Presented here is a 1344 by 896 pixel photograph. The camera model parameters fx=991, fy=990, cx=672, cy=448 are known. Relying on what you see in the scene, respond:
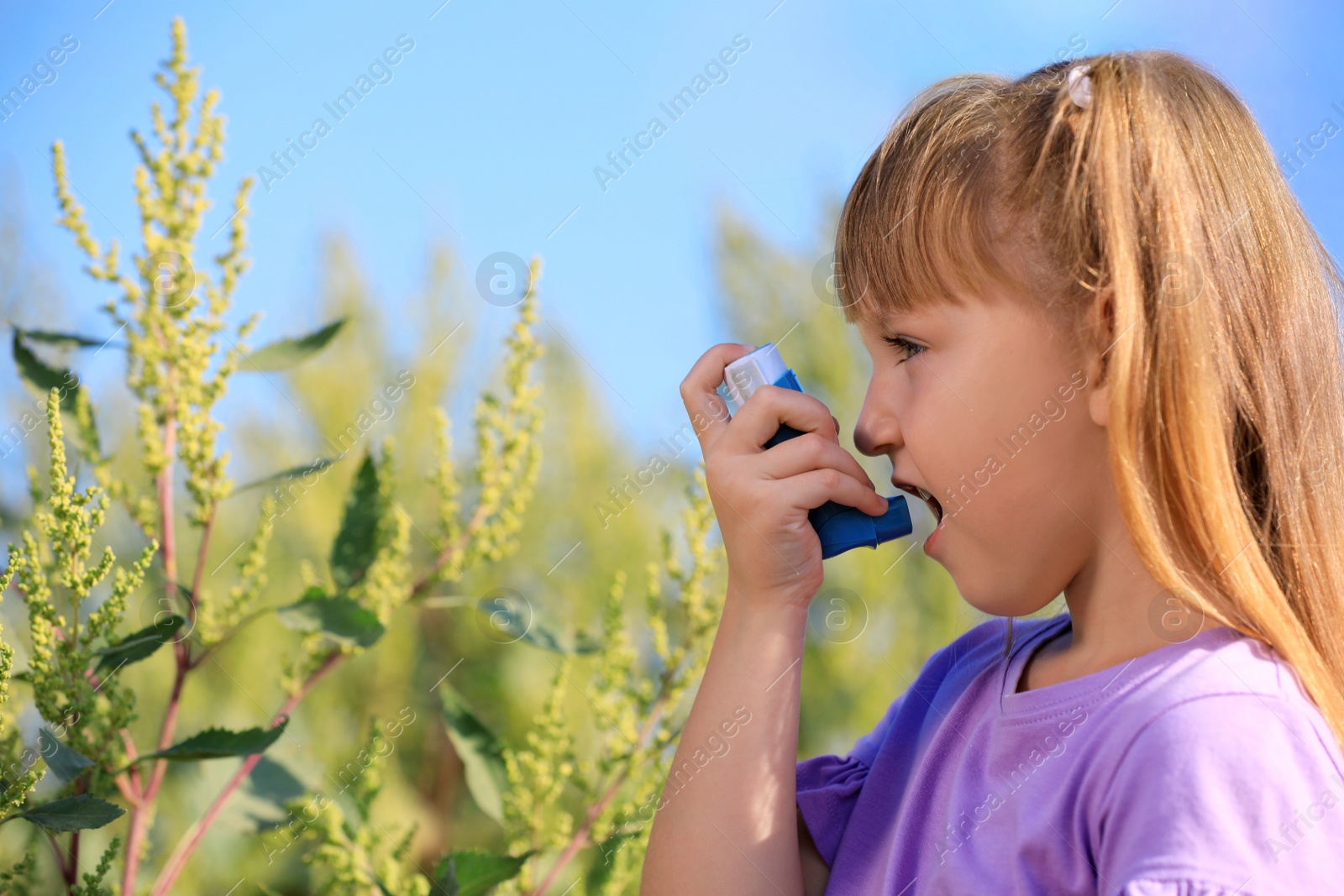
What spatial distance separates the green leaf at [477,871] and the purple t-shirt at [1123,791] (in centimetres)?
22

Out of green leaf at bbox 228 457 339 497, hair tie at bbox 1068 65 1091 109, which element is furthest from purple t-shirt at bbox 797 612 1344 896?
green leaf at bbox 228 457 339 497

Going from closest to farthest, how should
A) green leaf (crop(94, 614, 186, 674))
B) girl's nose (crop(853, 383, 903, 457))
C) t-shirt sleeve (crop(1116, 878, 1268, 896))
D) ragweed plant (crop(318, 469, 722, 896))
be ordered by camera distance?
t-shirt sleeve (crop(1116, 878, 1268, 896))
green leaf (crop(94, 614, 186, 674))
girl's nose (crop(853, 383, 903, 457))
ragweed plant (crop(318, 469, 722, 896))

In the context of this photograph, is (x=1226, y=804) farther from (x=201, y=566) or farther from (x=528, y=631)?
(x=201, y=566)

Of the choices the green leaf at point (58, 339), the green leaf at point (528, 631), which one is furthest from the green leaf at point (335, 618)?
the green leaf at point (58, 339)

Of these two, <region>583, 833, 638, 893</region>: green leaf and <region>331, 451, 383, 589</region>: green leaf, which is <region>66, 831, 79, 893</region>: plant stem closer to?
<region>331, 451, 383, 589</region>: green leaf

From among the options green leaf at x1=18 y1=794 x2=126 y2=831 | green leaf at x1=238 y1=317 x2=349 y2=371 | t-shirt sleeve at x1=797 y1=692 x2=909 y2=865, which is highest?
green leaf at x1=238 y1=317 x2=349 y2=371

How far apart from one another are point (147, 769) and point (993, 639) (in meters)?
0.66

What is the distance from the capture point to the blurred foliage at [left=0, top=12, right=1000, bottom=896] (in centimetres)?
62

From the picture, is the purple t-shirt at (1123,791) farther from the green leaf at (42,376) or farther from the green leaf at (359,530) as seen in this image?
the green leaf at (42,376)

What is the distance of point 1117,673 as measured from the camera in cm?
55

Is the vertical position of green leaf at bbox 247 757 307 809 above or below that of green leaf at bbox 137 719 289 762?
below

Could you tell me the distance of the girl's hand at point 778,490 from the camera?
2.14 ft

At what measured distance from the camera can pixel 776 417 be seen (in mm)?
677

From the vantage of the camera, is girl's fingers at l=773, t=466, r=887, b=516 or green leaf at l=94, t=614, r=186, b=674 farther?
girl's fingers at l=773, t=466, r=887, b=516
